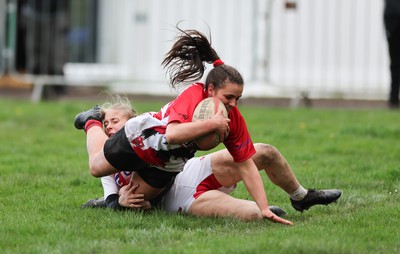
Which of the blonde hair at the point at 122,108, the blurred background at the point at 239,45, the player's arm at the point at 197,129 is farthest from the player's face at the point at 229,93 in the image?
the blurred background at the point at 239,45

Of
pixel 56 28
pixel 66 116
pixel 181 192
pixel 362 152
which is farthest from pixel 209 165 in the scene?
pixel 56 28

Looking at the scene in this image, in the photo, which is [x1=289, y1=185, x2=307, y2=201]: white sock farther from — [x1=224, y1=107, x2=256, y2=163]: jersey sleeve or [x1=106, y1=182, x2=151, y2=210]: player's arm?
[x1=106, y1=182, x2=151, y2=210]: player's arm

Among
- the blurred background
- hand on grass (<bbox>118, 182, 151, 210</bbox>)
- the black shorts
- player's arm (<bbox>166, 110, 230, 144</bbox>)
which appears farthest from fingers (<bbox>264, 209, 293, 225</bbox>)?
the blurred background

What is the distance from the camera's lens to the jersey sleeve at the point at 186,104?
5930 millimetres

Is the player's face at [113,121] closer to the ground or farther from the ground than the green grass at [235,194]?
farther from the ground

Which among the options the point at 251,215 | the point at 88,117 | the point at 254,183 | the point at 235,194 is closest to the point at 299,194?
the point at 251,215

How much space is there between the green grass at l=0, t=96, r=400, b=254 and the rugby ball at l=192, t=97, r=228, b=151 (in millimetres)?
542

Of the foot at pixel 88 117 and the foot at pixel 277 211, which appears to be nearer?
the foot at pixel 277 211

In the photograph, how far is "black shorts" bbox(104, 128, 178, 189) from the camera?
632 centimetres

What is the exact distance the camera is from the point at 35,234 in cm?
582

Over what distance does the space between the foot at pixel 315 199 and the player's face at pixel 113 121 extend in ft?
4.26

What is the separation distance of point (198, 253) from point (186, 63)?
5.30 feet

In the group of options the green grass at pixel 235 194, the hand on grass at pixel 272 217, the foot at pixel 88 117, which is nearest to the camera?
the green grass at pixel 235 194

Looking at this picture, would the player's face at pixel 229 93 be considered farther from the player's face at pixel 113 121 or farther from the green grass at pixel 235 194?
the player's face at pixel 113 121
